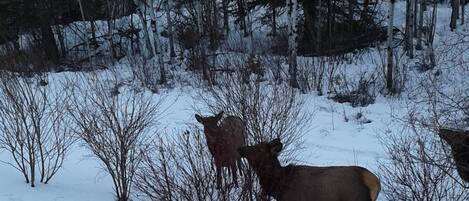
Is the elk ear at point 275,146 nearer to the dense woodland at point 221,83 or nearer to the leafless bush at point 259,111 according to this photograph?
the dense woodland at point 221,83

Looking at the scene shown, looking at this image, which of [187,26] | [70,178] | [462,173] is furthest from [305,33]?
[462,173]

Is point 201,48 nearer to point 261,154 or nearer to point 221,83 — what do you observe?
point 221,83

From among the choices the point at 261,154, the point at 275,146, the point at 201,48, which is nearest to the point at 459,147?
the point at 275,146

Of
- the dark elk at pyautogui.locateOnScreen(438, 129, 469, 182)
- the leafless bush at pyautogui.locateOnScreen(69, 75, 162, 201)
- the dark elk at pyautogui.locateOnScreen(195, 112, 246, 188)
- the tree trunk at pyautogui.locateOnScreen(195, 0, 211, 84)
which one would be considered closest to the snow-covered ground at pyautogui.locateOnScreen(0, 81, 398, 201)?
the leafless bush at pyautogui.locateOnScreen(69, 75, 162, 201)

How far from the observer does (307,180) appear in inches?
225

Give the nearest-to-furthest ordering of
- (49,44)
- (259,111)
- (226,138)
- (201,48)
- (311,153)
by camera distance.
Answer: (226,138)
(259,111)
(311,153)
(201,48)
(49,44)

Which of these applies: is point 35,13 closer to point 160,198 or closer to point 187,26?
point 187,26

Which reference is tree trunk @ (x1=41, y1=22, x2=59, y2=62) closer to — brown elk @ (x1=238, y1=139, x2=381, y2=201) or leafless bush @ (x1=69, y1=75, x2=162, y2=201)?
leafless bush @ (x1=69, y1=75, x2=162, y2=201)

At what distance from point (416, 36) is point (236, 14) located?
8.81m

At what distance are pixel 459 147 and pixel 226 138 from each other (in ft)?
10.9

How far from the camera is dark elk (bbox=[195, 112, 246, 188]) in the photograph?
7.72 metres

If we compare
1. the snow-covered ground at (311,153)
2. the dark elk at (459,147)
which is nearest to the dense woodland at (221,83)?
the dark elk at (459,147)

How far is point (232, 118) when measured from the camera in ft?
26.3

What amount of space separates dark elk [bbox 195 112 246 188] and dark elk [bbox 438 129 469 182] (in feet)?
9.69
